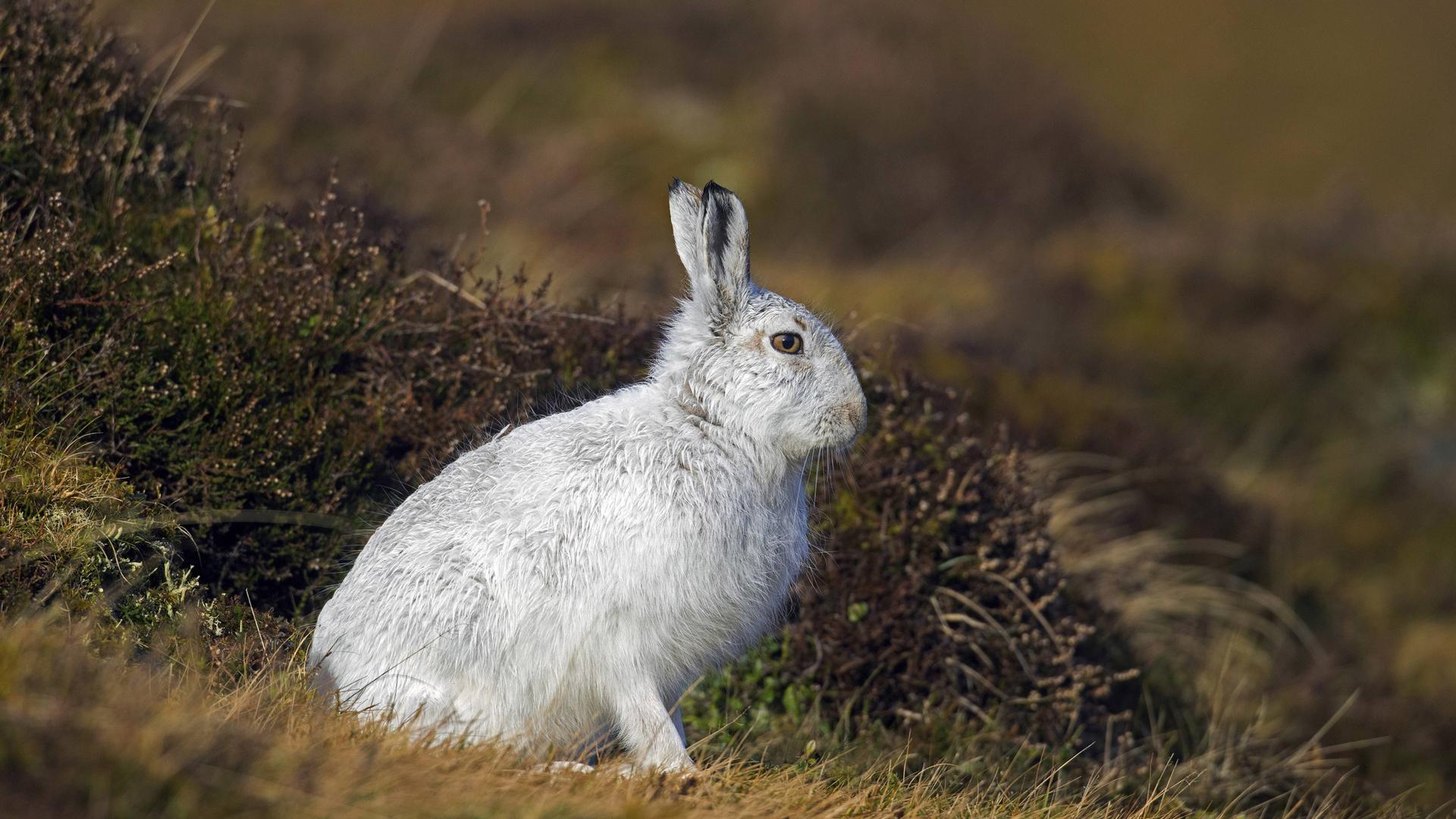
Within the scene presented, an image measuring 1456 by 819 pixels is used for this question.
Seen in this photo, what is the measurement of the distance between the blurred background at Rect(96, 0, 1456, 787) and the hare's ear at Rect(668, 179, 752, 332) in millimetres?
2529

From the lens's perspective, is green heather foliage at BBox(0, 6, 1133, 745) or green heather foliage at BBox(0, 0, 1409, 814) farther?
green heather foliage at BBox(0, 6, 1133, 745)

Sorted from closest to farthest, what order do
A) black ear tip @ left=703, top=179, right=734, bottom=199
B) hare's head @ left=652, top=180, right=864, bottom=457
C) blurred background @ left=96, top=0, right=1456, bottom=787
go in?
black ear tip @ left=703, top=179, right=734, bottom=199, hare's head @ left=652, top=180, right=864, bottom=457, blurred background @ left=96, top=0, right=1456, bottom=787

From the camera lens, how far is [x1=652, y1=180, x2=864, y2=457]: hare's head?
478cm

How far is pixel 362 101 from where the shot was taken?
11.8m

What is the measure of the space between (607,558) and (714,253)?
1230mm

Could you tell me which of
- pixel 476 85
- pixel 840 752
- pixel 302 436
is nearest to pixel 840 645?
pixel 840 752

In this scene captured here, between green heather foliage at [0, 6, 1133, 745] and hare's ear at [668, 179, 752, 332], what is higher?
hare's ear at [668, 179, 752, 332]

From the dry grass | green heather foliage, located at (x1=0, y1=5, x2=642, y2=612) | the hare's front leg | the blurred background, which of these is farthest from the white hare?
the blurred background

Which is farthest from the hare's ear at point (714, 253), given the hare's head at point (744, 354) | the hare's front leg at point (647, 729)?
the hare's front leg at point (647, 729)

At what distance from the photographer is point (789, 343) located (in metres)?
4.89

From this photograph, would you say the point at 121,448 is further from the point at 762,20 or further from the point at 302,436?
the point at 762,20

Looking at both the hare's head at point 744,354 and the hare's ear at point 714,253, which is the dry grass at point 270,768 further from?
the hare's ear at point 714,253

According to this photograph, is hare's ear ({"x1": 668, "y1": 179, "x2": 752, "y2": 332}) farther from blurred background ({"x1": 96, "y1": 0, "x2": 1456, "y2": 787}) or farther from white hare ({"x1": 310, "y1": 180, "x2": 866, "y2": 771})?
blurred background ({"x1": 96, "y1": 0, "x2": 1456, "y2": 787})

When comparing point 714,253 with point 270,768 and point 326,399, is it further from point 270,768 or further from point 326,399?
point 270,768
